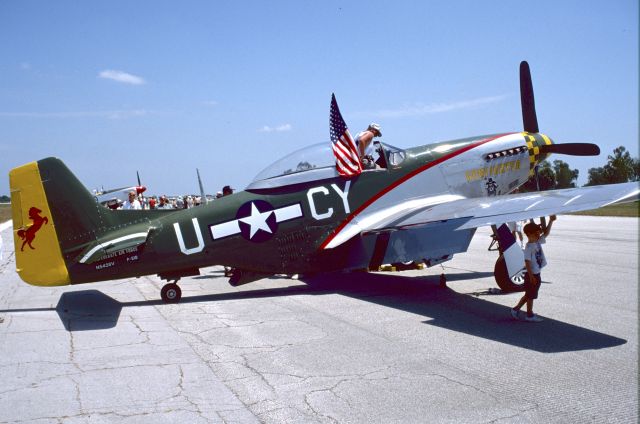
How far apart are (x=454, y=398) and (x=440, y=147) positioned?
637 cm

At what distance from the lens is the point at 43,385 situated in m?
4.64

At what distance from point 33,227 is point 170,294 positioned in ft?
7.66

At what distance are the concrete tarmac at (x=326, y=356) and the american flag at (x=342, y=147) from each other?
221 centimetres

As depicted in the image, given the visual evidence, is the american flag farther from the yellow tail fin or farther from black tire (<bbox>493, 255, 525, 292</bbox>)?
the yellow tail fin

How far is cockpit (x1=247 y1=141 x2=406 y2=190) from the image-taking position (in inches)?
349

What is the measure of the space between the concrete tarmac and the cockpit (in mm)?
2028

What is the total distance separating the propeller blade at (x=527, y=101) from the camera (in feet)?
39.2

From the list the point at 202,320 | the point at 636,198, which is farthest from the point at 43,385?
the point at 636,198

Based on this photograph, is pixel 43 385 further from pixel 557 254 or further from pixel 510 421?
pixel 557 254

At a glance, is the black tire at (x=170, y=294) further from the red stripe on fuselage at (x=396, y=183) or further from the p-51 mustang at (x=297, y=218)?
the red stripe on fuselage at (x=396, y=183)

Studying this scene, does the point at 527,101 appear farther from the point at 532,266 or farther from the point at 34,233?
the point at 34,233

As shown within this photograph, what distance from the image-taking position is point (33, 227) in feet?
24.9

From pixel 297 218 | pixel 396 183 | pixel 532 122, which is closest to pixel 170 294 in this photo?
pixel 297 218

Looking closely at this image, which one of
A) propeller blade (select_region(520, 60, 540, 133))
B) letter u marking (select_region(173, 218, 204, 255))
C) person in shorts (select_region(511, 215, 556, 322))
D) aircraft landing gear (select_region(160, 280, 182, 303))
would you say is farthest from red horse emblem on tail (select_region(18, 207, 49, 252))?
propeller blade (select_region(520, 60, 540, 133))
